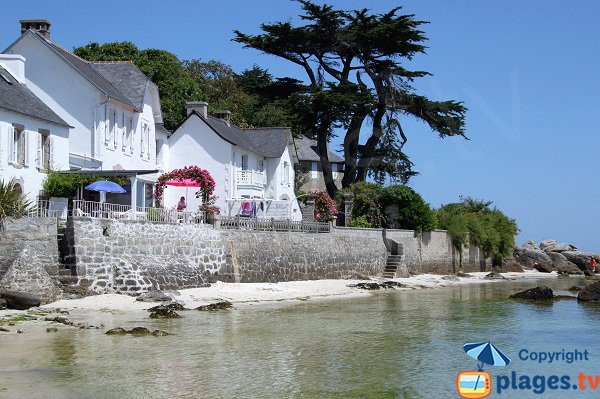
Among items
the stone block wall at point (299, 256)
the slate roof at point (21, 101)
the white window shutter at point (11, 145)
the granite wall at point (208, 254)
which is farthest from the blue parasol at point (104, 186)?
the stone block wall at point (299, 256)

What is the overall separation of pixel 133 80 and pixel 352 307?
18573 mm

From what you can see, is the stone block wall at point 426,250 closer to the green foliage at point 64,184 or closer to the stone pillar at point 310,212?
the stone pillar at point 310,212

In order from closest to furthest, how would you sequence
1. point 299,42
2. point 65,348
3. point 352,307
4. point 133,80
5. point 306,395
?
point 306,395
point 65,348
point 352,307
point 133,80
point 299,42

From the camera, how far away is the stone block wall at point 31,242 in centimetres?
2444

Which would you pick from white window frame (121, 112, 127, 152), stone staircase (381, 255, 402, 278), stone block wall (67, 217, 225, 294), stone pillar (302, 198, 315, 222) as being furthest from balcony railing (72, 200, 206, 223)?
stone staircase (381, 255, 402, 278)

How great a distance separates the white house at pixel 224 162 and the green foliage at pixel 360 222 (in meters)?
3.30

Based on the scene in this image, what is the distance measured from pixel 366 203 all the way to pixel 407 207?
8.77ft

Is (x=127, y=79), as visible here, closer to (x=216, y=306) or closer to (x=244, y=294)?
(x=244, y=294)

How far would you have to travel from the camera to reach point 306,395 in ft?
46.6

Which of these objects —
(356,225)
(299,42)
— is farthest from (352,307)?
(299,42)

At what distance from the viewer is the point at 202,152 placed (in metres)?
45.8

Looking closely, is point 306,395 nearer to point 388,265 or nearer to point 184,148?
point 388,265

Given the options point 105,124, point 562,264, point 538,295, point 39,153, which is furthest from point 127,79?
point 562,264

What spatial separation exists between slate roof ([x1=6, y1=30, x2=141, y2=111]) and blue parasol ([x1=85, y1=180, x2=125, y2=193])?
6.98 metres
